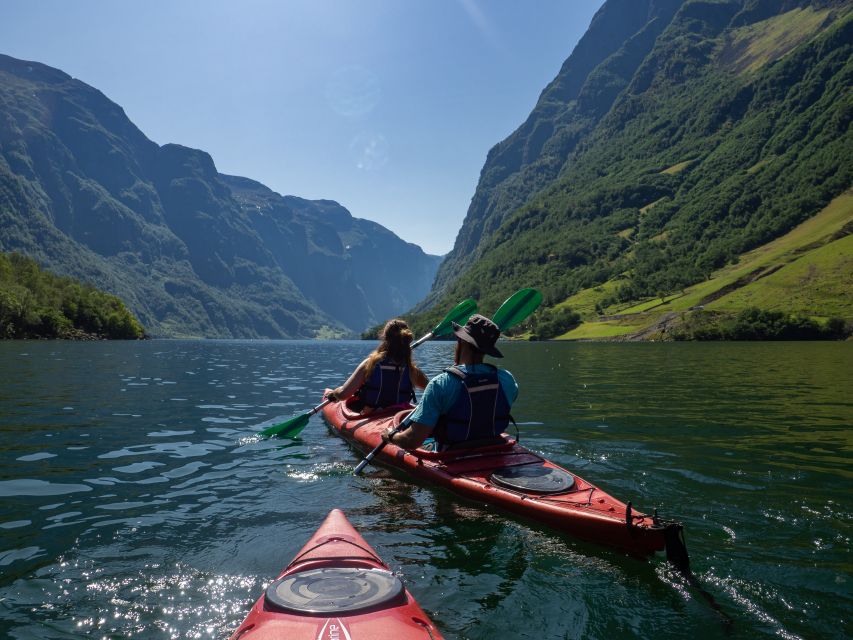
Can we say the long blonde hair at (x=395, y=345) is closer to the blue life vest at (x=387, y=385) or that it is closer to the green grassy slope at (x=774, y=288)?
the blue life vest at (x=387, y=385)

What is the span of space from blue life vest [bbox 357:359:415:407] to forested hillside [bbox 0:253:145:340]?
8465 centimetres

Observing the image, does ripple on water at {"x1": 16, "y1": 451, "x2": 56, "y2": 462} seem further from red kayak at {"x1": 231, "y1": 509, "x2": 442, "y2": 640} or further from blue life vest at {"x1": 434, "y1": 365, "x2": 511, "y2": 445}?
red kayak at {"x1": 231, "y1": 509, "x2": 442, "y2": 640}

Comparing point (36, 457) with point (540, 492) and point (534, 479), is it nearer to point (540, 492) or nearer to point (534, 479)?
point (534, 479)

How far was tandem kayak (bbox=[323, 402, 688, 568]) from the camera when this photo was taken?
5.52 meters

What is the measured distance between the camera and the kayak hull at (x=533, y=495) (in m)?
5.62

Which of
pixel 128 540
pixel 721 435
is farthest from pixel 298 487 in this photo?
pixel 721 435

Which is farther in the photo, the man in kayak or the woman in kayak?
the woman in kayak

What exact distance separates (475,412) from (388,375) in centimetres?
428

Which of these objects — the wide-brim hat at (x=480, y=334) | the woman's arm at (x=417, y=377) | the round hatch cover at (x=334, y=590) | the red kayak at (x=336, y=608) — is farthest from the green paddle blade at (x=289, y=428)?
the round hatch cover at (x=334, y=590)

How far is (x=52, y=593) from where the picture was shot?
5180 millimetres

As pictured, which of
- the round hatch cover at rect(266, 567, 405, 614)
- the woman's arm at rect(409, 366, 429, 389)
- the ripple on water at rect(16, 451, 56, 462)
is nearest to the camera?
the round hatch cover at rect(266, 567, 405, 614)

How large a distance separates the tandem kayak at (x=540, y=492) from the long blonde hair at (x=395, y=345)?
2.25 m

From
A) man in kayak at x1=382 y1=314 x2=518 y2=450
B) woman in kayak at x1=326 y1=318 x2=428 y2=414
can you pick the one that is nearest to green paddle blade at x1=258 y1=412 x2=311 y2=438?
woman in kayak at x1=326 y1=318 x2=428 y2=414

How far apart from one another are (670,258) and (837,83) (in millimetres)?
97183
